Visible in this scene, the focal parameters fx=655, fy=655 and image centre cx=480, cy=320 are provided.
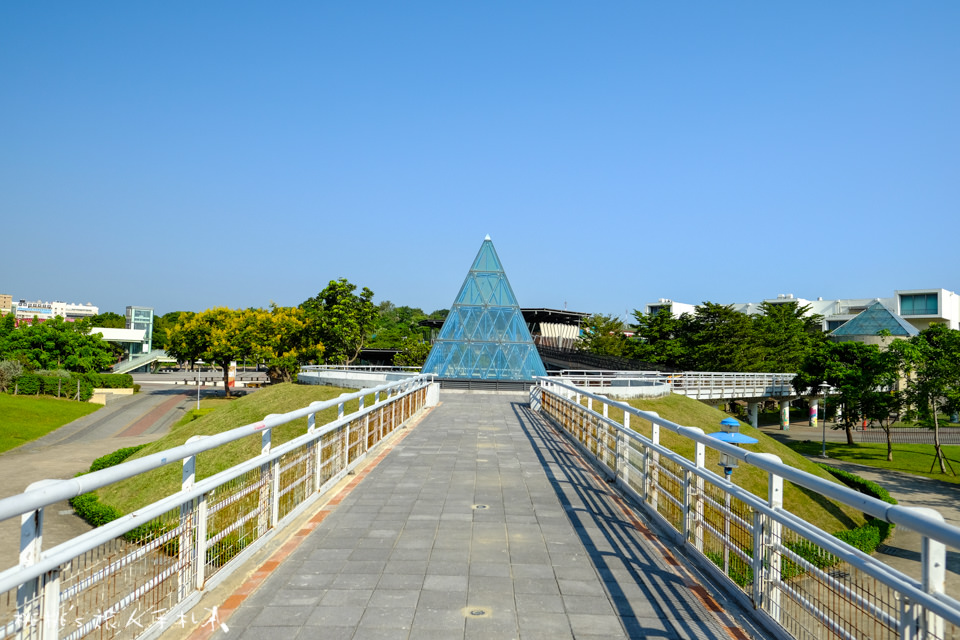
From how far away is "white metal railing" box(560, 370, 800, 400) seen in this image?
133 ft

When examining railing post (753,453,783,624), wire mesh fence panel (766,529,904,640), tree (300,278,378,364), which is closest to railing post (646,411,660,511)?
wire mesh fence panel (766,529,904,640)

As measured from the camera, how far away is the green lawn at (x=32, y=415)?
3700 cm

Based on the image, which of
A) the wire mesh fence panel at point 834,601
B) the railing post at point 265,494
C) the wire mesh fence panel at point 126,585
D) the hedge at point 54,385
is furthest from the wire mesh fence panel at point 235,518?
the hedge at point 54,385

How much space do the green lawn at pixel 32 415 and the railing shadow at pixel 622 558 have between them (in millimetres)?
35689

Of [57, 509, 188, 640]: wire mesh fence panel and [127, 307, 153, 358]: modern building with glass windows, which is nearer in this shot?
[57, 509, 188, 640]: wire mesh fence panel

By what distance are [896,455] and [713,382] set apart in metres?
12.7

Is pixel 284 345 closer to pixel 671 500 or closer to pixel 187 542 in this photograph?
pixel 671 500

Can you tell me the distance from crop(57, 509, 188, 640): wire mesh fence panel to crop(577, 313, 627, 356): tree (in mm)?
72973

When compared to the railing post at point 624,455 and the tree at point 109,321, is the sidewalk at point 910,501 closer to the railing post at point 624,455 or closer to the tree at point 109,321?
the railing post at point 624,455

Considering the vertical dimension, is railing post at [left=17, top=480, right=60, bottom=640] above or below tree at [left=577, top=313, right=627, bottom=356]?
below

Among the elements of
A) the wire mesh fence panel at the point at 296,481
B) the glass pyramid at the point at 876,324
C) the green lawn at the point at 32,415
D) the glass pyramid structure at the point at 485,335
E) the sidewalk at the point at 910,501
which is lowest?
the sidewalk at the point at 910,501

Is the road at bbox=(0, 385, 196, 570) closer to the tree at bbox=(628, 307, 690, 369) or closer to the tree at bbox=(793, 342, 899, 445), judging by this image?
the tree at bbox=(793, 342, 899, 445)

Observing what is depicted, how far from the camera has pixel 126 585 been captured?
4.17m

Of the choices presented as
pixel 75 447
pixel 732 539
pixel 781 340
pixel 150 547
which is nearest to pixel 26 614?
pixel 150 547
